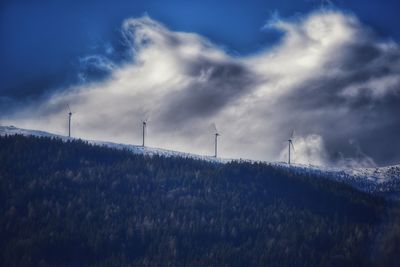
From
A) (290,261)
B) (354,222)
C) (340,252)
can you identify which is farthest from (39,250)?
(354,222)

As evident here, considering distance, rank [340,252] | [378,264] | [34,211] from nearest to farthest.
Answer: [378,264] < [340,252] < [34,211]

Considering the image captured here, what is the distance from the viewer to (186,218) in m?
189

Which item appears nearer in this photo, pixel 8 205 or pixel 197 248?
pixel 197 248

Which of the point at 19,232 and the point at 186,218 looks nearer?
the point at 19,232

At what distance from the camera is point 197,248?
16900cm

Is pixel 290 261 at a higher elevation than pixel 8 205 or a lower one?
lower

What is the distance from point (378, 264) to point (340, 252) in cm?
1600

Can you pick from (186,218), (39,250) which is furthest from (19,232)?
(186,218)

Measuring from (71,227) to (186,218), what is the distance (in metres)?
40.4

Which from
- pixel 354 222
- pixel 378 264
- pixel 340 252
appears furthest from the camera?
pixel 354 222

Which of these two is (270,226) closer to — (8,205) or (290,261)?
(290,261)

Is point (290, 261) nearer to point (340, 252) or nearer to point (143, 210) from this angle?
point (340, 252)

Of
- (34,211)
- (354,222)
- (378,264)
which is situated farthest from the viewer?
(354,222)

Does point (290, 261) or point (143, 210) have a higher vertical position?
point (143, 210)
